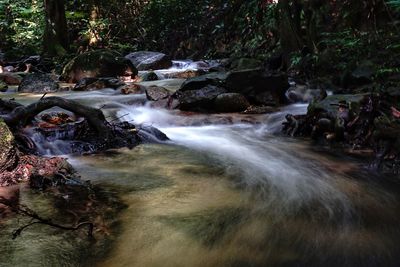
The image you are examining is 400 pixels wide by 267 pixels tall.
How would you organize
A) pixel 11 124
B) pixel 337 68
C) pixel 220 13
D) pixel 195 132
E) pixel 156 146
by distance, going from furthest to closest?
pixel 220 13, pixel 337 68, pixel 195 132, pixel 156 146, pixel 11 124

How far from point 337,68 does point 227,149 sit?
→ 508cm

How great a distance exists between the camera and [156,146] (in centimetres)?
603

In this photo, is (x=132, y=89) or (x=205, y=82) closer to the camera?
(x=205, y=82)

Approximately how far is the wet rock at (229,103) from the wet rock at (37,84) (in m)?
5.41

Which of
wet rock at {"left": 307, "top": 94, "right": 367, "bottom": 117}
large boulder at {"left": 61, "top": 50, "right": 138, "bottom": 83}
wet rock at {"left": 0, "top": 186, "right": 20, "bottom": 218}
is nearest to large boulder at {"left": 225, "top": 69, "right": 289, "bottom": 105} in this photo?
wet rock at {"left": 307, "top": 94, "right": 367, "bottom": 117}

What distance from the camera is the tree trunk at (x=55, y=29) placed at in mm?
16733

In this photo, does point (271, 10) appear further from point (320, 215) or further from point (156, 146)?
point (320, 215)

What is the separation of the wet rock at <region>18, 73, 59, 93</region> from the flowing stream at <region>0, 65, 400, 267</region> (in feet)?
22.5

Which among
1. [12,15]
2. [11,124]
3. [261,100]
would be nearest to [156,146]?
[11,124]

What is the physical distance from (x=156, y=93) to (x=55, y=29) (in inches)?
369

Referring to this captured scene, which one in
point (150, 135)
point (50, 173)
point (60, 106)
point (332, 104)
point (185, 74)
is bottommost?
point (150, 135)

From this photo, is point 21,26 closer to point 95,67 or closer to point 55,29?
point 55,29

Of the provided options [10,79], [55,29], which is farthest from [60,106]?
[55,29]

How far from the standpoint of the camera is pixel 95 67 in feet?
44.4
